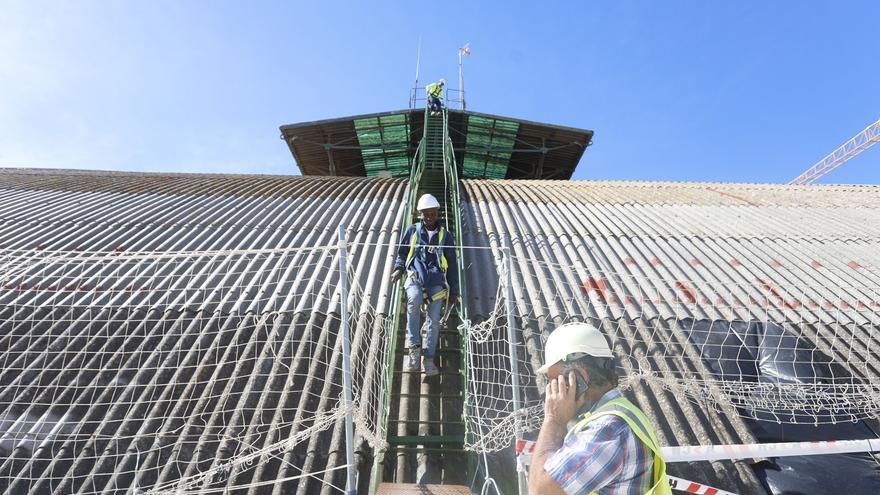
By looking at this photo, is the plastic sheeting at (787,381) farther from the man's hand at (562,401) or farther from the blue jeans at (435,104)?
the blue jeans at (435,104)

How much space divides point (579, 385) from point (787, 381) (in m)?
3.95

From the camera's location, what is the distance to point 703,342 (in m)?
5.59

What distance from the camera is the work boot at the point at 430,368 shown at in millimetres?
4820

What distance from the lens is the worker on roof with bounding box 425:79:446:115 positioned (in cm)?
1673

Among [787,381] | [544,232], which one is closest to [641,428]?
[787,381]

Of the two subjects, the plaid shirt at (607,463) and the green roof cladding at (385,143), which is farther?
the green roof cladding at (385,143)

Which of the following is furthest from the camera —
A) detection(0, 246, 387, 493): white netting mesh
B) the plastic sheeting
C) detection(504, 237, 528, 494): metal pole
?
detection(0, 246, 387, 493): white netting mesh

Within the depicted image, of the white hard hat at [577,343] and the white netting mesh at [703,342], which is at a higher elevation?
the white netting mesh at [703,342]

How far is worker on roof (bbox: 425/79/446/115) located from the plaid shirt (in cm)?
1562

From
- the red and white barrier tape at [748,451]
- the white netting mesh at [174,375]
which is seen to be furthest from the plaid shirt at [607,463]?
the white netting mesh at [174,375]

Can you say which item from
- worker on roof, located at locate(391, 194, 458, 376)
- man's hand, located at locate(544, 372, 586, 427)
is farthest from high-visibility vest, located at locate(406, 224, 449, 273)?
man's hand, located at locate(544, 372, 586, 427)

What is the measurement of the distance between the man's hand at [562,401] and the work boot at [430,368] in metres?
2.62

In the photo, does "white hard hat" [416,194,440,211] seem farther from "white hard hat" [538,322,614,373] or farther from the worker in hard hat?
the worker in hard hat

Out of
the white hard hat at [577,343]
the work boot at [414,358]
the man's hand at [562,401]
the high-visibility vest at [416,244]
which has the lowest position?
the man's hand at [562,401]
